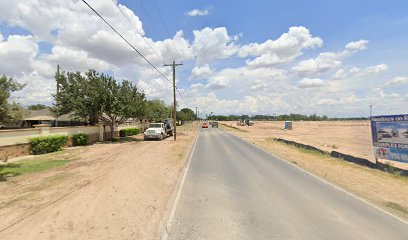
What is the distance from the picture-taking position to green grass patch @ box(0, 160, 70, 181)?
13.8 meters

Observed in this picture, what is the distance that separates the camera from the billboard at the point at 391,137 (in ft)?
51.3

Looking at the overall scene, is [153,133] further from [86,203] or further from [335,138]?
[86,203]

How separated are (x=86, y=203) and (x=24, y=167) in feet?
29.9

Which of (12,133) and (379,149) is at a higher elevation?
(12,133)

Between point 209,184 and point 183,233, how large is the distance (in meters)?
5.21

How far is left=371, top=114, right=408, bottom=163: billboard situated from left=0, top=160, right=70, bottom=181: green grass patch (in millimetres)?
18510

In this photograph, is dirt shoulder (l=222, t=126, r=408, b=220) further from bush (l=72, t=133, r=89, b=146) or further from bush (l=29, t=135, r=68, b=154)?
bush (l=72, t=133, r=89, b=146)

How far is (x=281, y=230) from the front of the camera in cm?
660

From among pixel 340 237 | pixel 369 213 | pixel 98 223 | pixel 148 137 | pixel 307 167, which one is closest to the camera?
pixel 340 237

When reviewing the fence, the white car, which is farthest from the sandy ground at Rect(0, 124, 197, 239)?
the white car

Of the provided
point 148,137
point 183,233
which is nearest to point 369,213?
point 183,233

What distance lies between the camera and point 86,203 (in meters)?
8.67

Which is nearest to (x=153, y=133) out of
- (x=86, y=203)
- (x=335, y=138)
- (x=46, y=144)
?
(x=46, y=144)

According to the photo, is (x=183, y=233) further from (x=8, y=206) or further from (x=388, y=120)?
(x=388, y=120)
